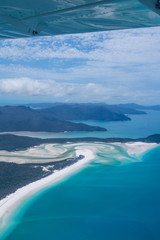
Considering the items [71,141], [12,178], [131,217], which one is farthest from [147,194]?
[71,141]

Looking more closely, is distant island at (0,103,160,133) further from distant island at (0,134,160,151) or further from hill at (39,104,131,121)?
distant island at (0,134,160,151)

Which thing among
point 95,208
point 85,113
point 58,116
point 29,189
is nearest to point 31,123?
point 58,116

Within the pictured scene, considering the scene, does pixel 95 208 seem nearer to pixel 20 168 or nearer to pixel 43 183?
pixel 43 183

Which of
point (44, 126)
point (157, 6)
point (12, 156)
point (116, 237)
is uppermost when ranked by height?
point (157, 6)

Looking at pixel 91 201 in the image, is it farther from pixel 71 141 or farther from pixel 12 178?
pixel 71 141

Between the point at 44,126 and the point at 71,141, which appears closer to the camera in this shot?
the point at 71,141

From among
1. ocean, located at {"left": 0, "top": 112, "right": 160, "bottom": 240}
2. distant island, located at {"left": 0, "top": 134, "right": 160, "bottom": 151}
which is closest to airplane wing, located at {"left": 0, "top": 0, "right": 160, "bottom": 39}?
ocean, located at {"left": 0, "top": 112, "right": 160, "bottom": 240}

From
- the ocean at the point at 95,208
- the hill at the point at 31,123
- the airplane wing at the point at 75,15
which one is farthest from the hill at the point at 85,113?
the airplane wing at the point at 75,15
